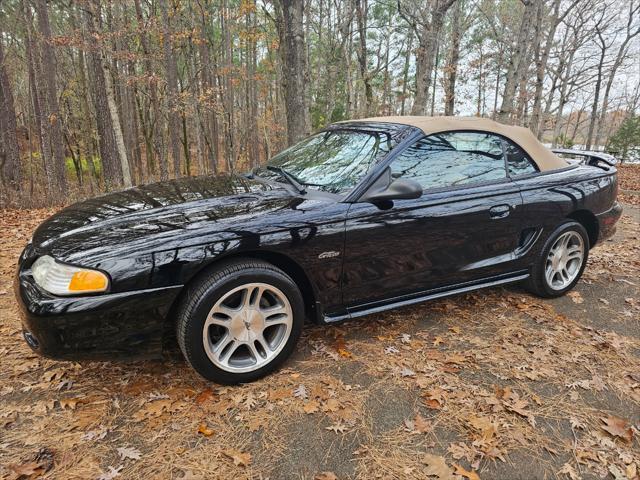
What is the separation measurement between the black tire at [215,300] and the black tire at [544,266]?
7.65ft

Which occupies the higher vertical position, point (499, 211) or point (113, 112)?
point (113, 112)

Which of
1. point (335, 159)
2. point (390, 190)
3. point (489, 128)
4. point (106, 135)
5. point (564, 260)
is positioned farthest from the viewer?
point (106, 135)

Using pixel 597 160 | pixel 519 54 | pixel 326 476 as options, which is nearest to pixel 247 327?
pixel 326 476

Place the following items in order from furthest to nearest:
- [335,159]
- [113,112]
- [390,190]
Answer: [113,112] → [335,159] → [390,190]

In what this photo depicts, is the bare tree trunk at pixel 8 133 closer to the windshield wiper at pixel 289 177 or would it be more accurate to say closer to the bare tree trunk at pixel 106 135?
the bare tree trunk at pixel 106 135

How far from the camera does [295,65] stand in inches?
234

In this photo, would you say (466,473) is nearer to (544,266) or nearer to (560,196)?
(544,266)

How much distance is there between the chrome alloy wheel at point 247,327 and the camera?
7.41ft

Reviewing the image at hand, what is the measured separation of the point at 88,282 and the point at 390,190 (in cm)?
176

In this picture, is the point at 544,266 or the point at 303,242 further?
the point at 544,266

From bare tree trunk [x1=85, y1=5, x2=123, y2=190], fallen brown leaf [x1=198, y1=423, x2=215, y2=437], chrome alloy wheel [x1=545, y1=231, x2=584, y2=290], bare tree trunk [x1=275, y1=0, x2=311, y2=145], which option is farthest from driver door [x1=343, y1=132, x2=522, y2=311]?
bare tree trunk [x1=85, y1=5, x2=123, y2=190]

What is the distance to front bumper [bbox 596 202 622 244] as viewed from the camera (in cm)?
376

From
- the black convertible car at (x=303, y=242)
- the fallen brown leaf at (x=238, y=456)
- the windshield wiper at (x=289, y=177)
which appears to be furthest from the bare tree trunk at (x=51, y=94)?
the fallen brown leaf at (x=238, y=456)

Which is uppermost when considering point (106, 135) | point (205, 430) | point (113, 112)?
point (113, 112)
